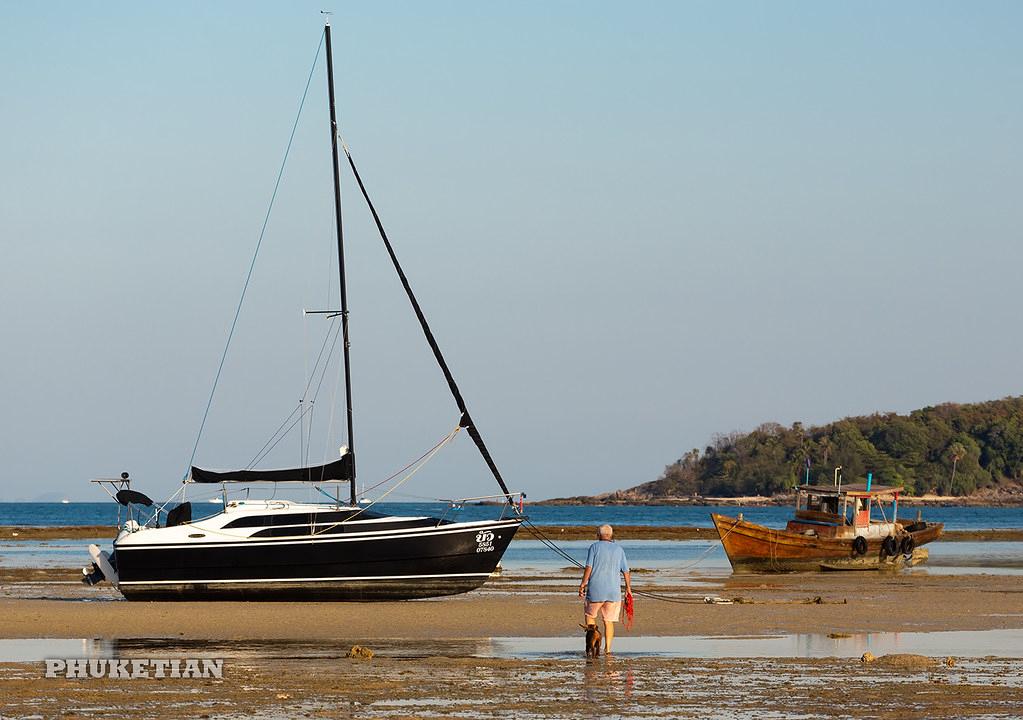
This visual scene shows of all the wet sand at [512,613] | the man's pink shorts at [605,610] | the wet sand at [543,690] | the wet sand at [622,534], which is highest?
the man's pink shorts at [605,610]

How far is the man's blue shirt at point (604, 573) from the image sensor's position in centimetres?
1936

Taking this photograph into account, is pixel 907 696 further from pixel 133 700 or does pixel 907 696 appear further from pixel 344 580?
pixel 344 580

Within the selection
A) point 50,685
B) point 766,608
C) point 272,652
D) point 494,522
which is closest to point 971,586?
point 766,608

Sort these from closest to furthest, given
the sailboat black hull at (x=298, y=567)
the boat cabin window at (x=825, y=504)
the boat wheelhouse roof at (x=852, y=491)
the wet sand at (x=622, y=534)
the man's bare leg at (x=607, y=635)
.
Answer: the man's bare leg at (x=607, y=635)
the sailboat black hull at (x=298, y=567)
the boat wheelhouse roof at (x=852, y=491)
the boat cabin window at (x=825, y=504)
the wet sand at (x=622, y=534)

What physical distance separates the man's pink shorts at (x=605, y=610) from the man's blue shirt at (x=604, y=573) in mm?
70

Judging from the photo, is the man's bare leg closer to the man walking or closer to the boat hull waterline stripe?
the man walking

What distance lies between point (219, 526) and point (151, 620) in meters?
4.67

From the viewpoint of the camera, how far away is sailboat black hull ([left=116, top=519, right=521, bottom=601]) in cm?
3022

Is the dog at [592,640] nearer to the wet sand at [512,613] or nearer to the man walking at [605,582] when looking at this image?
the man walking at [605,582]

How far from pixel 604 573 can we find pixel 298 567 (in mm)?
12310

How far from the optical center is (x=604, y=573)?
1934 cm

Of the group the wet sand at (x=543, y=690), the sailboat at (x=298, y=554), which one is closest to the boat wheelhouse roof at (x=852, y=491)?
the sailboat at (x=298, y=554)

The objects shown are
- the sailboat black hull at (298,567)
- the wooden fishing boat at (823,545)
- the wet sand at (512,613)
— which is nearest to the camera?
the wet sand at (512,613)

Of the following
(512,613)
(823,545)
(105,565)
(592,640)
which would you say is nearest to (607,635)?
(592,640)
